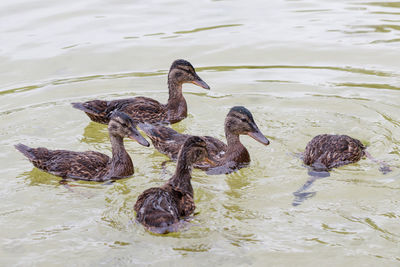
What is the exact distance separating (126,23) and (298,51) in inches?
146

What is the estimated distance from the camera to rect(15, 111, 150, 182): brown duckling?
7.16 metres

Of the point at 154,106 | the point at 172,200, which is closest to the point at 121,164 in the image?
the point at 172,200

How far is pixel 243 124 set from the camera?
24.9 feet

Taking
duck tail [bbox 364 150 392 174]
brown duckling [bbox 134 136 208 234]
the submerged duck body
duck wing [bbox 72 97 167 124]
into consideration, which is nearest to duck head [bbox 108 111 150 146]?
brown duckling [bbox 134 136 208 234]

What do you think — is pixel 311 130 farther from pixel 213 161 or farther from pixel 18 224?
pixel 18 224

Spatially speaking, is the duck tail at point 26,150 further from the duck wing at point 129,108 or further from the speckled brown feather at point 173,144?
the speckled brown feather at point 173,144

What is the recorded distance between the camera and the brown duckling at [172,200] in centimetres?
588

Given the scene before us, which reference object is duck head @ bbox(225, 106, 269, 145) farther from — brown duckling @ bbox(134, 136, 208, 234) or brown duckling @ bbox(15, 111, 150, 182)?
brown duckling @ bbox(15, 111, 150, 182)

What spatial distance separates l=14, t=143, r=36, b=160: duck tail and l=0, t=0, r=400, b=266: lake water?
22 centimetres

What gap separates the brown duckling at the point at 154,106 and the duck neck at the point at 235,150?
4.75ft

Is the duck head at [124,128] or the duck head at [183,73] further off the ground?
the duck head at [183,73]

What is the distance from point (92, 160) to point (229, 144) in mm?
1667

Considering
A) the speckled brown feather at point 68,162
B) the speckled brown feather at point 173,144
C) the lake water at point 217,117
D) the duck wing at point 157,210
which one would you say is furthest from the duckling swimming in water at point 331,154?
the speckled brown feather at point 68,162

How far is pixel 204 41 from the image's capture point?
11.8m
